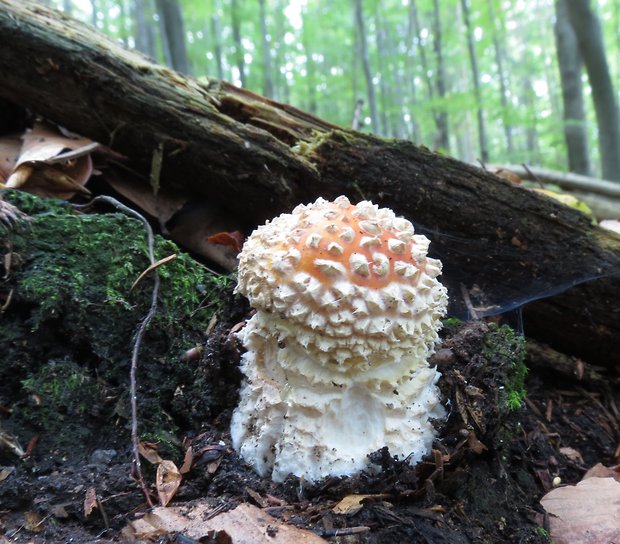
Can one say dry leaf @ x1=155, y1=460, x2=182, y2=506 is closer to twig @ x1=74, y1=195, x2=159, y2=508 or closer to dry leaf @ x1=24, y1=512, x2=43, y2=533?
twig @ x1=74, y1=195, x2=159, y2=508

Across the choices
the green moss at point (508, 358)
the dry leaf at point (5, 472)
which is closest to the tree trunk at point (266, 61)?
the green moss at point (508, 358)

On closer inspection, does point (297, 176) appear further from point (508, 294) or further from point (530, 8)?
point (530, 8)

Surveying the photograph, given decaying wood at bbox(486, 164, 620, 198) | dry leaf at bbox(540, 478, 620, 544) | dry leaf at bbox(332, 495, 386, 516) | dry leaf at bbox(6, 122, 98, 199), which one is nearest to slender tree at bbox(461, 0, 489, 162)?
decaying wood at bbox(486, 164, 620, 198)

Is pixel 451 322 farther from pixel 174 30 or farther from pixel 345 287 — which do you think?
pixel 174 30

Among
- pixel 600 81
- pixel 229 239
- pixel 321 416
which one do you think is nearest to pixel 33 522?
pixel 321 416

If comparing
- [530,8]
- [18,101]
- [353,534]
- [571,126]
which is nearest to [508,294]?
[353,534]
